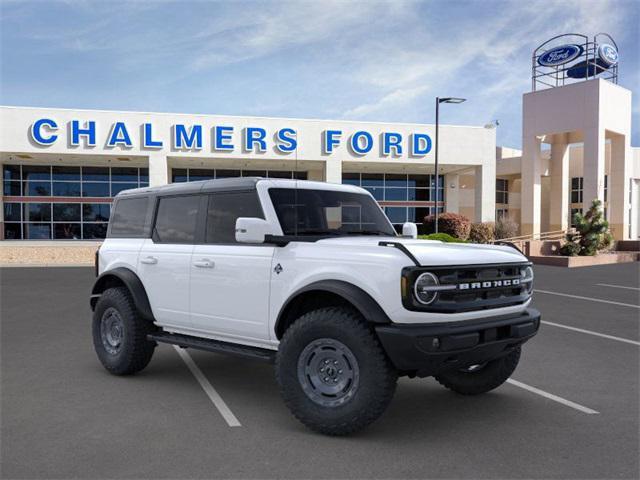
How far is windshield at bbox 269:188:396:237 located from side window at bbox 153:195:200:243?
1046 millimetres

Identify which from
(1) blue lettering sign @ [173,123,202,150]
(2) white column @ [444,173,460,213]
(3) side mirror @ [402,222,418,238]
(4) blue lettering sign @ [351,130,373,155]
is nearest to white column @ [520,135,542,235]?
(2) white column @ [444,173,460,213]

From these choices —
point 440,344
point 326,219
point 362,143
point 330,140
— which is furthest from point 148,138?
point 440,344

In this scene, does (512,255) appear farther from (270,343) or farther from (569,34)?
(569,34)

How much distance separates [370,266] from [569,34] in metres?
36.7

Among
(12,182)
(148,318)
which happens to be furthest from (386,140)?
(148,318)

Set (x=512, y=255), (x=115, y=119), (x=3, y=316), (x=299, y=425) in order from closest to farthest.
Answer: (x=299, y=425), (x=512, y=255), (x=3, y=316), (x=115, y=119)

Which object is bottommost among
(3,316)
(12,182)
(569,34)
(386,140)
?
(3,316)

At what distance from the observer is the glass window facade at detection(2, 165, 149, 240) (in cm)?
3503

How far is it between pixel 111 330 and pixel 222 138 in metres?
26.2

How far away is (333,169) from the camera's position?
33812 millimetres

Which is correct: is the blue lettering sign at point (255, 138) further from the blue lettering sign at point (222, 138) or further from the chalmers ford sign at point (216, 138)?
the blue lettering sign at point (222, 138)

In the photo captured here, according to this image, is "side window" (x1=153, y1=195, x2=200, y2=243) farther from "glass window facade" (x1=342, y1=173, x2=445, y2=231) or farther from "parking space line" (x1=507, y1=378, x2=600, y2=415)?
"glass window facade" (x1=342, y1=173, x2=445, y2=231)

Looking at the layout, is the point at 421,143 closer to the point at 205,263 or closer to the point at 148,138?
the point at 148,138

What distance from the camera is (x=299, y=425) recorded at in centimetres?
485
